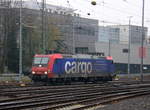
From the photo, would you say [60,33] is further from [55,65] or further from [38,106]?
[38,106]

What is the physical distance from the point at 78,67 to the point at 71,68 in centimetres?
106

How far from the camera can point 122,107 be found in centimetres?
1611

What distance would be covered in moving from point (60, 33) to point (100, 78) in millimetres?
27993

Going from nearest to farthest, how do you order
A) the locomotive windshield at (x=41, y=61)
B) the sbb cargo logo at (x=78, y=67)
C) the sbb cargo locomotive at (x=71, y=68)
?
1. the sbb cargo locomotive at (x=71, y=68)
2. the locomotive windshield at (x=41, y=61)
3. the sbb cargo logo at (x=78, y=67)

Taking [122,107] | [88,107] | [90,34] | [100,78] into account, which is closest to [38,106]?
[88,107]

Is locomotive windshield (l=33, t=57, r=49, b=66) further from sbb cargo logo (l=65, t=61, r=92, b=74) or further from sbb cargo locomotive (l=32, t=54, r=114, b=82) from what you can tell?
sbb cargo logo (l=65, t=61, r=92, b=74)

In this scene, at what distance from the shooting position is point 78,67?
3544 cm

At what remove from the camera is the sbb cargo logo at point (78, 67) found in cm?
3419

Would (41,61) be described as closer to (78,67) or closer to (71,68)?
(71,68)

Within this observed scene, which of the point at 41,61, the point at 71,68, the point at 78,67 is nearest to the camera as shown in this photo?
the point at 41,61

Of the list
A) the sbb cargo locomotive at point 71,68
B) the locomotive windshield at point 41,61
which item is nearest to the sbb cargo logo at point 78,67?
the sbb cargo locomotive at point 71,68

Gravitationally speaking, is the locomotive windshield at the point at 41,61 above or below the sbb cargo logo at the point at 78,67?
above

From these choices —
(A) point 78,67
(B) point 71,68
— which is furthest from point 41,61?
(A) point 78,67

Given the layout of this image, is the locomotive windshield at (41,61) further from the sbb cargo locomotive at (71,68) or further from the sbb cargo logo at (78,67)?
the sbb cargo logo at (78,67)
